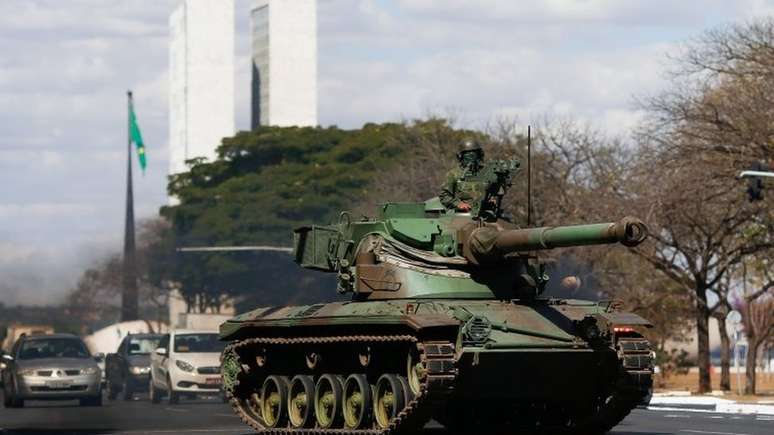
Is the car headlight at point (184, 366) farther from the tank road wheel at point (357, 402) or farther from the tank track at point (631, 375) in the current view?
the tank track at point (631, 375)

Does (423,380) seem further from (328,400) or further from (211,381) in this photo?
(211,381)

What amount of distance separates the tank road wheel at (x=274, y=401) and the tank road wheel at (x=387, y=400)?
235cm

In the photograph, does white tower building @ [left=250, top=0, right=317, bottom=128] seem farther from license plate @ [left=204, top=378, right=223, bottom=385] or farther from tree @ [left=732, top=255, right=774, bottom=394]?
license plate @ [left=204, top=378, right=223, bottom=385]

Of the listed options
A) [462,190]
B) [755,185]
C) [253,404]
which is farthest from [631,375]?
[755,185]

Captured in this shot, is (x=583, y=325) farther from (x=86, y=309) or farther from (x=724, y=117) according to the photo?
(x=86, y=309)

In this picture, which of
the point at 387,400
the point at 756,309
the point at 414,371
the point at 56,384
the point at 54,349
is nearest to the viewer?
the point at 414,371

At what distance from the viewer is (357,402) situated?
23703 millimetres

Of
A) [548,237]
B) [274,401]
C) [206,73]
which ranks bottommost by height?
[274,401]

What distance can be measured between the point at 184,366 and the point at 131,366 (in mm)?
5363

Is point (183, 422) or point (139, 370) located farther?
point (139, 370)

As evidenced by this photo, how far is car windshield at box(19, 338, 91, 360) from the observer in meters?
41.7

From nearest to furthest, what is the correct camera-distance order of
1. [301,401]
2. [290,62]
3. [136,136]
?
[301,401] < [136,136] < [290,62]

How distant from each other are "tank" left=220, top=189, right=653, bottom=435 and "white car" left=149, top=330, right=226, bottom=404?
552 inches

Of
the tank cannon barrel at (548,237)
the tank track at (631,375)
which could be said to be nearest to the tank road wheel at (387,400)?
the tank cannon barrel at (548,237)
